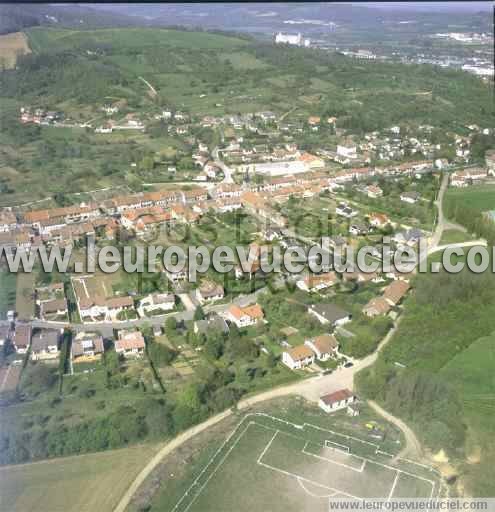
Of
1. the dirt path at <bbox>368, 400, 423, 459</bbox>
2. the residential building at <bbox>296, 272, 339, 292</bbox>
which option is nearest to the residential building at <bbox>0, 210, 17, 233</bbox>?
the residential building at <bbox>296, 272, 339, 292</bbox>

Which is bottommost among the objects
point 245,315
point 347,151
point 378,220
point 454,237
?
point 245,315

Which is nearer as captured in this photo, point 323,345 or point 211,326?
point 323,345

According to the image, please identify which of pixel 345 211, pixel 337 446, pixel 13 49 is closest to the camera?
pixel 337 446

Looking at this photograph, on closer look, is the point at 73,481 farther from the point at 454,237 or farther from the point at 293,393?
the point at 454,237

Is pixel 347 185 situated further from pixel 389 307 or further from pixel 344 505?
pixel 344 505

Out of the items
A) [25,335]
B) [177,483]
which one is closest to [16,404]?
[25,335]

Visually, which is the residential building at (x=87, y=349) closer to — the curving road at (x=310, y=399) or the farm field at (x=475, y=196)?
the curving road at (x=310, y=399)

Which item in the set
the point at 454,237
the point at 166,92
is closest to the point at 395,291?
the point at 454,237
